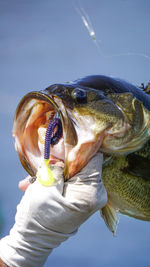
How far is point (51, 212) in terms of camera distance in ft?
4.00

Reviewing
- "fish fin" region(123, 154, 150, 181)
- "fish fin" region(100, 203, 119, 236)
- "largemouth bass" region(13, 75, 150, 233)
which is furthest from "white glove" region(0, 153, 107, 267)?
"fish fin" region(100, 203, 119, 236)

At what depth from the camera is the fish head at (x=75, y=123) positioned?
122 centimetres

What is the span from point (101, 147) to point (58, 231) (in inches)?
15.1

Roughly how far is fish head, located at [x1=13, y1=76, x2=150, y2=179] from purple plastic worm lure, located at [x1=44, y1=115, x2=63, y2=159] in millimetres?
27

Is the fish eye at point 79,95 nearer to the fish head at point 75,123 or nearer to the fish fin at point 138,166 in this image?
the fish head at point 75,123

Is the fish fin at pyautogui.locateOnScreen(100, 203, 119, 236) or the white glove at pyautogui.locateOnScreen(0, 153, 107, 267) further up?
the white glove at pyautogui.locateOnScreen(0, 153, 107, 267)

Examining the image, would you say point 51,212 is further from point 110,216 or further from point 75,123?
point 110,216

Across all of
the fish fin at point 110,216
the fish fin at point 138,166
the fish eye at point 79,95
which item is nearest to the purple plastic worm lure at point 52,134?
the fish eye at point 79,95

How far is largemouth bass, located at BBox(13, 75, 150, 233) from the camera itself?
4.03 feet

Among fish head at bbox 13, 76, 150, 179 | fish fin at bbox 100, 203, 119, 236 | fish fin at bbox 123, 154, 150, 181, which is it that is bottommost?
fish fin at bbox 100, 203, 119, 236

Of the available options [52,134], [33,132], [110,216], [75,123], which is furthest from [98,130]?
[110,216]

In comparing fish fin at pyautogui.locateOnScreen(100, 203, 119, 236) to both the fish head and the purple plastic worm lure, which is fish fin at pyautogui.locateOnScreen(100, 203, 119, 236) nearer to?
the fish head

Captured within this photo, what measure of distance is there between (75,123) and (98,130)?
9 cm

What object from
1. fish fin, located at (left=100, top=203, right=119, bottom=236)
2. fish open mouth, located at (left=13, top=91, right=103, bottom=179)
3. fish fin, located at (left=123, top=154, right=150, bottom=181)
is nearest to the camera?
fish open mouth, located at (left=13, top=91, right=103, bottom=179)
